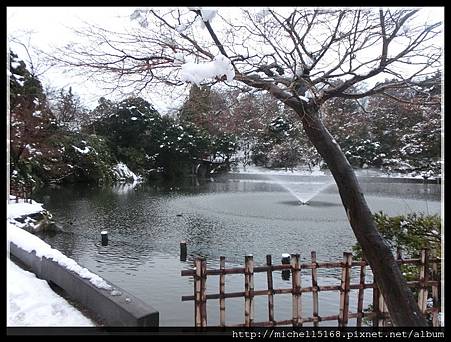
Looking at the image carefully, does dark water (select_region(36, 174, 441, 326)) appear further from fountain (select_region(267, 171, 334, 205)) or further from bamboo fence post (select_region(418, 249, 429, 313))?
bamboo fence post (select_region(418, 249, 429, 313))

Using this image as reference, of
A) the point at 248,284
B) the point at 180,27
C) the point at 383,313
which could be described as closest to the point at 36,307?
the point at 248,284

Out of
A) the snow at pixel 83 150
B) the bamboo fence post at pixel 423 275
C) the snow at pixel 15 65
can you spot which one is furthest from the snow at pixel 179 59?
the snow at pixel 83 150

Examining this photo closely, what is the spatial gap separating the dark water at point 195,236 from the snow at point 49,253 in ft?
5.96

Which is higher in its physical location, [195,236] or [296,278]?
[296,278]

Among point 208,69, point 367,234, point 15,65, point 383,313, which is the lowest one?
point 383,313

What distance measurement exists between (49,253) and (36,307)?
86 centimetres

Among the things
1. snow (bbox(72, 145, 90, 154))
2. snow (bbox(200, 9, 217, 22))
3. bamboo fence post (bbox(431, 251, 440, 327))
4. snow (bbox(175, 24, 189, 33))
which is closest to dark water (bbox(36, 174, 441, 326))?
bamboo fence post (bbox(431, 251, 440, 327))

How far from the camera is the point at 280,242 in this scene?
8.99 metres

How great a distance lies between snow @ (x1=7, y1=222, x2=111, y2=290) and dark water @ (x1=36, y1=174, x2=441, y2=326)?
1816mm

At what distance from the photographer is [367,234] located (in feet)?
10.3

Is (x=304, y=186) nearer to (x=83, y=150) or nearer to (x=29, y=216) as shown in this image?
(x=83, y=150)

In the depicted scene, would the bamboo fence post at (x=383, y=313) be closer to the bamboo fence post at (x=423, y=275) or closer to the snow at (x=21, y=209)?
the bamboo fence post at (x=423, y=275)

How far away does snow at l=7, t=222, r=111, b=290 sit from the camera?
324 cm

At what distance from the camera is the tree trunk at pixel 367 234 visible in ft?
9.69
